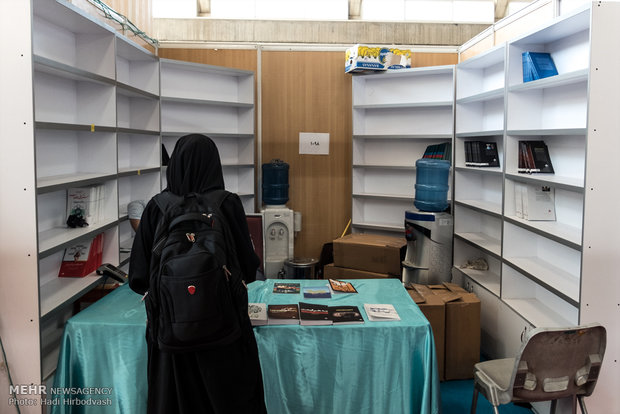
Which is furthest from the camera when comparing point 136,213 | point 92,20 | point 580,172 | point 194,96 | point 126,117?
point 194,96

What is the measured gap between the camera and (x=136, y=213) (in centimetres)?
387

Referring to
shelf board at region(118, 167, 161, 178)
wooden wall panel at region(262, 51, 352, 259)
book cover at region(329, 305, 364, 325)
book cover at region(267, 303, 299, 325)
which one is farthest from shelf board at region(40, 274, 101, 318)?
wooden wall panel at region(262, 51, 352, 259)

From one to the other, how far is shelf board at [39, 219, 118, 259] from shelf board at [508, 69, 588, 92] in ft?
9.52

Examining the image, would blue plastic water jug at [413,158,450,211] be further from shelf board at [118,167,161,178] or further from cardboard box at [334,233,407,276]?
shelf board at [118,167,161,178]

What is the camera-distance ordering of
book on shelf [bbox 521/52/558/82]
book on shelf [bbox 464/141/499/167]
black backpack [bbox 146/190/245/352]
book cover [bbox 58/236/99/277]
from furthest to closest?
book on shelf [bbox 464/141/499/167], book on shelf [bbox 521/52/558/82], book cover [bbox 58/236/99/277], black backpack [bbox 146/190/245/352]

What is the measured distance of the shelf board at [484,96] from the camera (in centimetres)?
385

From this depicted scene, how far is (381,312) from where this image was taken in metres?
2.67

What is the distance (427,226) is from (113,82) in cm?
277

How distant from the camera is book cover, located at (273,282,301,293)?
3012mm

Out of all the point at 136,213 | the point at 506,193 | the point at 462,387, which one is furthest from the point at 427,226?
the point at 136,213

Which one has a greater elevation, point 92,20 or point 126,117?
point 92,20

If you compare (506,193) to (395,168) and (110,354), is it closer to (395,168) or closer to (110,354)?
(395,168)

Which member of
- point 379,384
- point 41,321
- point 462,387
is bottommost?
point 462,387

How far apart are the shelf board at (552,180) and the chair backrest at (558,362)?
2.84 feet
